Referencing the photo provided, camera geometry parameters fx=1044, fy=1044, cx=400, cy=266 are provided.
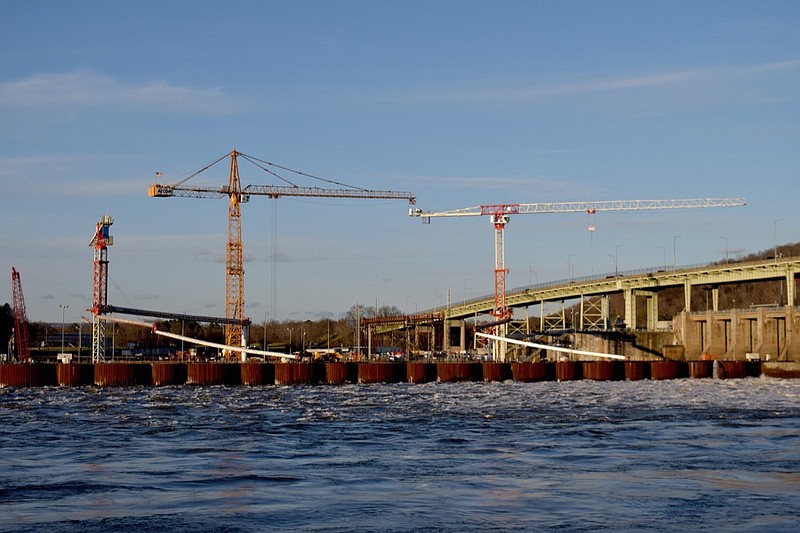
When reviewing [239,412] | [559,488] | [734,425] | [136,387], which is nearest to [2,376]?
[136,387]

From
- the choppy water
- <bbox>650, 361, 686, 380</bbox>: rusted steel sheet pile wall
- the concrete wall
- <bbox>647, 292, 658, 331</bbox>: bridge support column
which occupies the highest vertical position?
<bbox>647, 292, 658, 331</bbox>: bridge support column

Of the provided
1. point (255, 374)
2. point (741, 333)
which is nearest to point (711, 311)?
point (741, 333)

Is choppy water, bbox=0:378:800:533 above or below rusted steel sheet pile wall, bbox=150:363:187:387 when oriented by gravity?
below

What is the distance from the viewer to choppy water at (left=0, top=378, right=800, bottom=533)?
955 inches

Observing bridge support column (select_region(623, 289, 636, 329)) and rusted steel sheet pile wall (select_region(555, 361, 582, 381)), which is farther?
Answer: bridge support column (select_region(623, 289, 636, 329))

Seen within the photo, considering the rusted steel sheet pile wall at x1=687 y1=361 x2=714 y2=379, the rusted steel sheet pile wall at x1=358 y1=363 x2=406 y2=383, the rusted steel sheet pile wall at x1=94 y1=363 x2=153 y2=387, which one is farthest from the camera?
the rusted steel sheet pile wall at x1=687 y1=361 x2=714 y2=379


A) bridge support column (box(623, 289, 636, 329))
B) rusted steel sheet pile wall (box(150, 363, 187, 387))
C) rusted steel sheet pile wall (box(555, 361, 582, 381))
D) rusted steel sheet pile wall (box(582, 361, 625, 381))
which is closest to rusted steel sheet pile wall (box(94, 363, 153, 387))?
rusted steel sheet pile wall (box(150, 363, 187, 387))

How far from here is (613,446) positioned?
3912cm

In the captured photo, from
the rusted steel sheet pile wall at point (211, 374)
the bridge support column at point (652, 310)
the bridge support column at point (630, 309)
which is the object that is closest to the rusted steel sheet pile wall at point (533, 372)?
the rusted steel sheet pile wall at point (211, 374)

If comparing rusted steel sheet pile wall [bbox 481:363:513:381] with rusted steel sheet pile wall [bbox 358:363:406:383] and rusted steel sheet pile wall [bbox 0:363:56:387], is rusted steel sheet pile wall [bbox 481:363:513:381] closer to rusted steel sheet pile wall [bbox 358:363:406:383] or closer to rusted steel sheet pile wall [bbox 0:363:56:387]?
rusted steel sheet pile wall [bbox 358:363:406:383]

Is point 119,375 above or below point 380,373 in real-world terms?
above

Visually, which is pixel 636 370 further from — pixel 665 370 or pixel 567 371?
pixel 567 371

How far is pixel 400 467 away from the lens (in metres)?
33.1

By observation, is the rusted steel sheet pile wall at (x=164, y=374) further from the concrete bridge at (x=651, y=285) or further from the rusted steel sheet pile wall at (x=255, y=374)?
the concrete bridge at (x=651, y=285)
